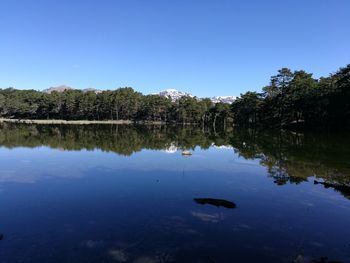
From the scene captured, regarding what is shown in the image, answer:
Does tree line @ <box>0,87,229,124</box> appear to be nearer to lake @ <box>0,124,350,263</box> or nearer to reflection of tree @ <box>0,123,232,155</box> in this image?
reflection of tree @ <box>0,123,232,155</box>

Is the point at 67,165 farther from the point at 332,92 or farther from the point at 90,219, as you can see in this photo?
the point at 332,92

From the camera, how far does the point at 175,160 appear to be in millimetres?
33312

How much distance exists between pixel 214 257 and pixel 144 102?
149268 mm

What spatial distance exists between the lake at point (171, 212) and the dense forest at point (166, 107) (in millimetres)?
75133

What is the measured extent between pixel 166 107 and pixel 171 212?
470ft

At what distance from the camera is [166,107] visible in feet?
519

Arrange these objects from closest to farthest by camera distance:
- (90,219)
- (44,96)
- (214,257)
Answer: (214,257) < (90,219) < (44,96)

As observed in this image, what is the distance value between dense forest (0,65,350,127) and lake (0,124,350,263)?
2958 inches

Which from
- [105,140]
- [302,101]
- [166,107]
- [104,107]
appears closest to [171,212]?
[105,140]

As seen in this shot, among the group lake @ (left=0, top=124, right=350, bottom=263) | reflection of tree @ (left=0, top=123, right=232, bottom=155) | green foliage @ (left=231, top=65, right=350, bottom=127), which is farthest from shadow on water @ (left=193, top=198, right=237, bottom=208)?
green foliage @ (left=231, top=65, right=350, bottom=127)

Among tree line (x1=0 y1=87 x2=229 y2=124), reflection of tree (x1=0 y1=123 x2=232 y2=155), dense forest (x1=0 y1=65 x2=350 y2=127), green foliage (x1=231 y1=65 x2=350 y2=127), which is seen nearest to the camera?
reflection of tree (x1=0 y1=123 x2=232 y2=155)

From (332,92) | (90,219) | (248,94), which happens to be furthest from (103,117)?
(90,219)

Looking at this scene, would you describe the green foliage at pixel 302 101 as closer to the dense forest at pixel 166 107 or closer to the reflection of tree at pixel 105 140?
the dense forest at pixel 166 107

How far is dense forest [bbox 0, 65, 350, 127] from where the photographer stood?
103m
